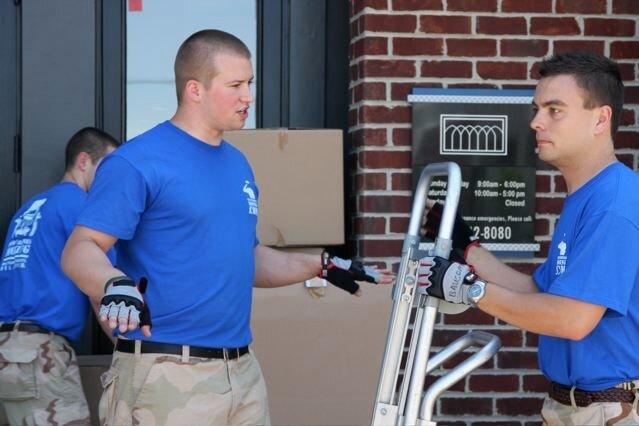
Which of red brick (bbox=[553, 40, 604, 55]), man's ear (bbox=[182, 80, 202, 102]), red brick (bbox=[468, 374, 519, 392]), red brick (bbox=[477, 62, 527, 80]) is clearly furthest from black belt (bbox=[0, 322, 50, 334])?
red brick (bbox=[553, 40, 604, 55])

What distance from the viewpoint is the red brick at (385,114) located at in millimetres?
4852

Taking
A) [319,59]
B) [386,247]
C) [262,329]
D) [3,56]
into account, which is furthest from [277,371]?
[3,56]

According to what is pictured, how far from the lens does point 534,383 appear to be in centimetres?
497

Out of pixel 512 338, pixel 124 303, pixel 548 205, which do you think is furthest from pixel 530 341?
pixel 124 303

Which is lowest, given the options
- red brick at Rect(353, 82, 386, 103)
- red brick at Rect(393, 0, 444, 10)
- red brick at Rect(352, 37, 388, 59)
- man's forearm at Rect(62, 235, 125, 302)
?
man's forearm at Rect(62, 235, 125, 302)

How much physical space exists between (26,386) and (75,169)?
0.91 metres

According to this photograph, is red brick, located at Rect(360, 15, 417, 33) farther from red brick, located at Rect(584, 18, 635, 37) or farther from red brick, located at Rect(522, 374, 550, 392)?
red brick, located at Rect(522, 374, 550, 392)

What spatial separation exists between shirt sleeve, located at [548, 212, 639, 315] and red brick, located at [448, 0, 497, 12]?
80.4 inches

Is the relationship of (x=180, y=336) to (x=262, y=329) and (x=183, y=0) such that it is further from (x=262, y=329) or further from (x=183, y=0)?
(x=183, y=0)

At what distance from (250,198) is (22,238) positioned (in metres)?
1.40

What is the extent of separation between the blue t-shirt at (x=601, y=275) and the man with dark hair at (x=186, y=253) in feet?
3.10

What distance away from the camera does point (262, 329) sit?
4.40 meters

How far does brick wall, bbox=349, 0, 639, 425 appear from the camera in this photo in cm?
486

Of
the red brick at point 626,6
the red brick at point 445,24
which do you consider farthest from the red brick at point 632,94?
the red brick at point 445,24
